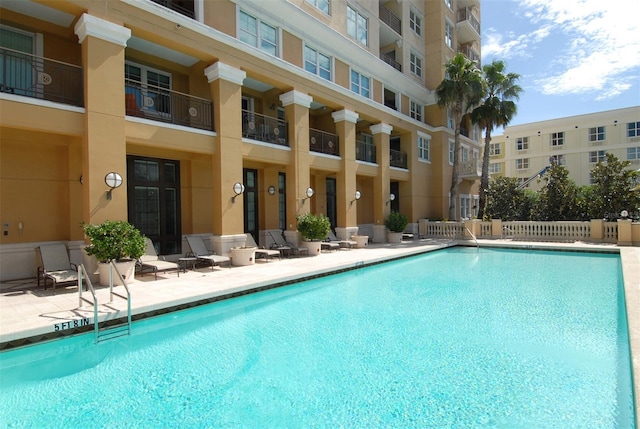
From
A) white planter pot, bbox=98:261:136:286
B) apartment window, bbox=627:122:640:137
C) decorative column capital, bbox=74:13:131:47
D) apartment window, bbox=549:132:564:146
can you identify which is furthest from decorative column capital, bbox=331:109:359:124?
apartment window, bbox=627:122:640:137

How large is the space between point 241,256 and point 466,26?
28.2 metres

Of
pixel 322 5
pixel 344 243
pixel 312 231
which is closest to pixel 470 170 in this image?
pixel 344 243

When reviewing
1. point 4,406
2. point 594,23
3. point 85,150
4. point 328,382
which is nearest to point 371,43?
point 594,23

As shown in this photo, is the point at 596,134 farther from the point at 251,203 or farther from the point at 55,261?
the point at 55,261

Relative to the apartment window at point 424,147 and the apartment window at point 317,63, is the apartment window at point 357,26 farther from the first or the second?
the apartment window at point 424,147

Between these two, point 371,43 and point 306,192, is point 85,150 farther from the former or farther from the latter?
point 371,43

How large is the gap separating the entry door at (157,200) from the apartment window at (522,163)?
43005mm

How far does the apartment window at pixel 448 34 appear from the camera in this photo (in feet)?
89.2

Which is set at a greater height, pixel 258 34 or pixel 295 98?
pixel 258 34

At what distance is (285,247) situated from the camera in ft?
50.1

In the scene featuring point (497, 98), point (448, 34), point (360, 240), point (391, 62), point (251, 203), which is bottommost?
point (360, 240)

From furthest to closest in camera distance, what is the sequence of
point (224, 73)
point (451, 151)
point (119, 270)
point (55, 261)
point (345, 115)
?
1. point (451, 151)
2. point (345, 115)
3. point (224, 73)
4. point (55, 261)
5. point (119, 270)

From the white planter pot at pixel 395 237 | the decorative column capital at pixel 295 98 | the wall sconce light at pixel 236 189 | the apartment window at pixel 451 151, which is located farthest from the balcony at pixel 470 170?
the wall sconce light at pixel 236 189

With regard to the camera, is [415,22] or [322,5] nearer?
[322,5]
